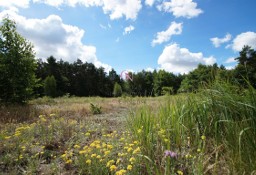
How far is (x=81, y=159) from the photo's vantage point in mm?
2531

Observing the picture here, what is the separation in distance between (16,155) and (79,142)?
93 centimetres

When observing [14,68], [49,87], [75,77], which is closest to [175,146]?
[14,68]

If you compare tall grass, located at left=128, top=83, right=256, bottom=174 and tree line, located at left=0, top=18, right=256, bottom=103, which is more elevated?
tree line, located at left=0, top=18, right=256, bottom=103

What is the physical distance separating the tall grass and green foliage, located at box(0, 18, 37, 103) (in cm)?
851

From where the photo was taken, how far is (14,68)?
33.6ft

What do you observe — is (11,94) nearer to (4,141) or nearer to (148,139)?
(4,141)

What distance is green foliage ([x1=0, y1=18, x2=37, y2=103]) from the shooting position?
32.9 feet

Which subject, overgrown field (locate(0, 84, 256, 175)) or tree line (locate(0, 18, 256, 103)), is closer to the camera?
overgrown field (locate(0, 84, 256, 175))

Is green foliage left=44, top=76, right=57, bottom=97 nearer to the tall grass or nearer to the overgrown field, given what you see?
the overgrown field

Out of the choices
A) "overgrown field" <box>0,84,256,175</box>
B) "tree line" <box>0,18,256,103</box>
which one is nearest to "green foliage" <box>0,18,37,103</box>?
"tree line" <box>0,18,256,103</box>

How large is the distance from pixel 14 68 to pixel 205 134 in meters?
10.2

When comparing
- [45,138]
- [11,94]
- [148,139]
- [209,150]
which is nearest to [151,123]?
[148,139]

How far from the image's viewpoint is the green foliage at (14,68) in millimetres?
10023

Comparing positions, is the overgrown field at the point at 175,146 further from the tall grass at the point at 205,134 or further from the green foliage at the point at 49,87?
the green foliage at the point at 49,87
